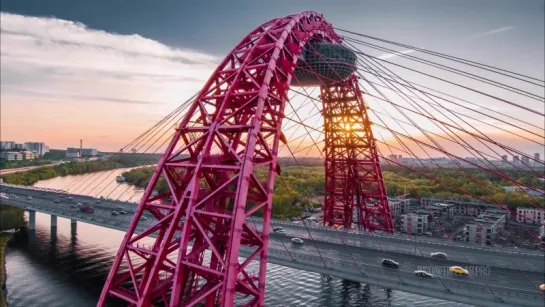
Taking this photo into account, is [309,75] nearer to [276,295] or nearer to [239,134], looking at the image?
[239,134]

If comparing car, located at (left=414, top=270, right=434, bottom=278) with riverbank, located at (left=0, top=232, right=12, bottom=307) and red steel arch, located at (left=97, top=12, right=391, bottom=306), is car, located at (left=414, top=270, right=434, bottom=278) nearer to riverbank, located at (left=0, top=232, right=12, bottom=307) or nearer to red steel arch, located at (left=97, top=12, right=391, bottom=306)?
red steel arch, located at (left=97, top=12, right=391, bottom=306)

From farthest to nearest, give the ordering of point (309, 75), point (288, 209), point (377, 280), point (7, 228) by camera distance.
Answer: point (288, 209)
point (7, 228)
point (309, 75)
point (377, 280)

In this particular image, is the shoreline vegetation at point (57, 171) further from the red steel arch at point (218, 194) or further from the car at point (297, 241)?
the red steel arch at point (218, 194)

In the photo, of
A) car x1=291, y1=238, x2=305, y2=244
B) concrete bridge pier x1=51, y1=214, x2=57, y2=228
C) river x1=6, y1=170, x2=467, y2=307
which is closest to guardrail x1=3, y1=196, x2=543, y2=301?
car x1=291, y1=238, x2=305, y2=244

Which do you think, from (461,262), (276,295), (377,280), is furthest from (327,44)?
(276,295)

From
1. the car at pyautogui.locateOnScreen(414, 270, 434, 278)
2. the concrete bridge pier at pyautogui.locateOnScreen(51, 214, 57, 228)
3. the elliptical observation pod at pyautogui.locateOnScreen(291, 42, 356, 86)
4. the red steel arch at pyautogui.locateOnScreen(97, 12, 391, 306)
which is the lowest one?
the concrete bridge pier at pyautogui.locateOnScreen(51, 214, 57, 228)

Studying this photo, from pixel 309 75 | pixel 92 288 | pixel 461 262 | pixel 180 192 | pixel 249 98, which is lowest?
pixel 92 288

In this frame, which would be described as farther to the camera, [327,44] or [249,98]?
[327,44]

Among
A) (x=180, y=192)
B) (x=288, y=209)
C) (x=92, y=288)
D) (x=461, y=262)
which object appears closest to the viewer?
(x=180, y=192)
